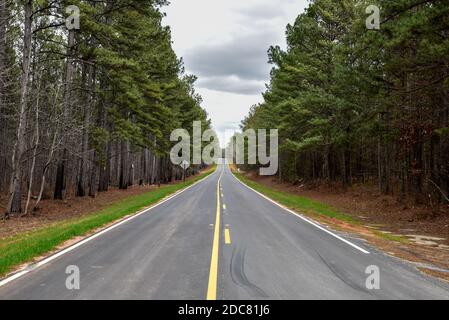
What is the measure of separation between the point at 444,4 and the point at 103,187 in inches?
1141

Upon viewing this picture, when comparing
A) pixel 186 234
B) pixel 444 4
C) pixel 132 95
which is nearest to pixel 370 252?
pixel 186 234

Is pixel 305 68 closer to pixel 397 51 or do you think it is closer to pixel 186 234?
pixel 397 51

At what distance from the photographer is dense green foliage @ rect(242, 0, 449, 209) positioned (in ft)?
46.2

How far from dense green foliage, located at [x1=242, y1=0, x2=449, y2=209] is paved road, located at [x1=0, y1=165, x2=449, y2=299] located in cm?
736

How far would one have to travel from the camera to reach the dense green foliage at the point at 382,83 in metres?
14.1

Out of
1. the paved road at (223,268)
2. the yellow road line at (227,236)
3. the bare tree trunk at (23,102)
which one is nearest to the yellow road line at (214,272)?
the paved road at (223,268)

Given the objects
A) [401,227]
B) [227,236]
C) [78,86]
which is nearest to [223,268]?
[227,236]

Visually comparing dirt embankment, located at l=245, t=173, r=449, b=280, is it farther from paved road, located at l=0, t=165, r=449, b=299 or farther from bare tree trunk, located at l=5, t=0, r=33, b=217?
bare tree trunk, located at l=5, t=0, r=33, b=217

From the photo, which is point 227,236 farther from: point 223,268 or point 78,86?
point 78,86

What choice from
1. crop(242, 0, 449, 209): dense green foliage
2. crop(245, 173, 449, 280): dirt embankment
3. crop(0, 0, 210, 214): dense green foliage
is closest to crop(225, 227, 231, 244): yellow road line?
crop(245, 173, 449, 280): dirt embankment

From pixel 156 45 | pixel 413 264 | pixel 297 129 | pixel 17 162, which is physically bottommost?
pixel 413 264

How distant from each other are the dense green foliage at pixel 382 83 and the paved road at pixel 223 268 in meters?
7.36

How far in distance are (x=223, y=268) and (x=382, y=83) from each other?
15.1 meters
